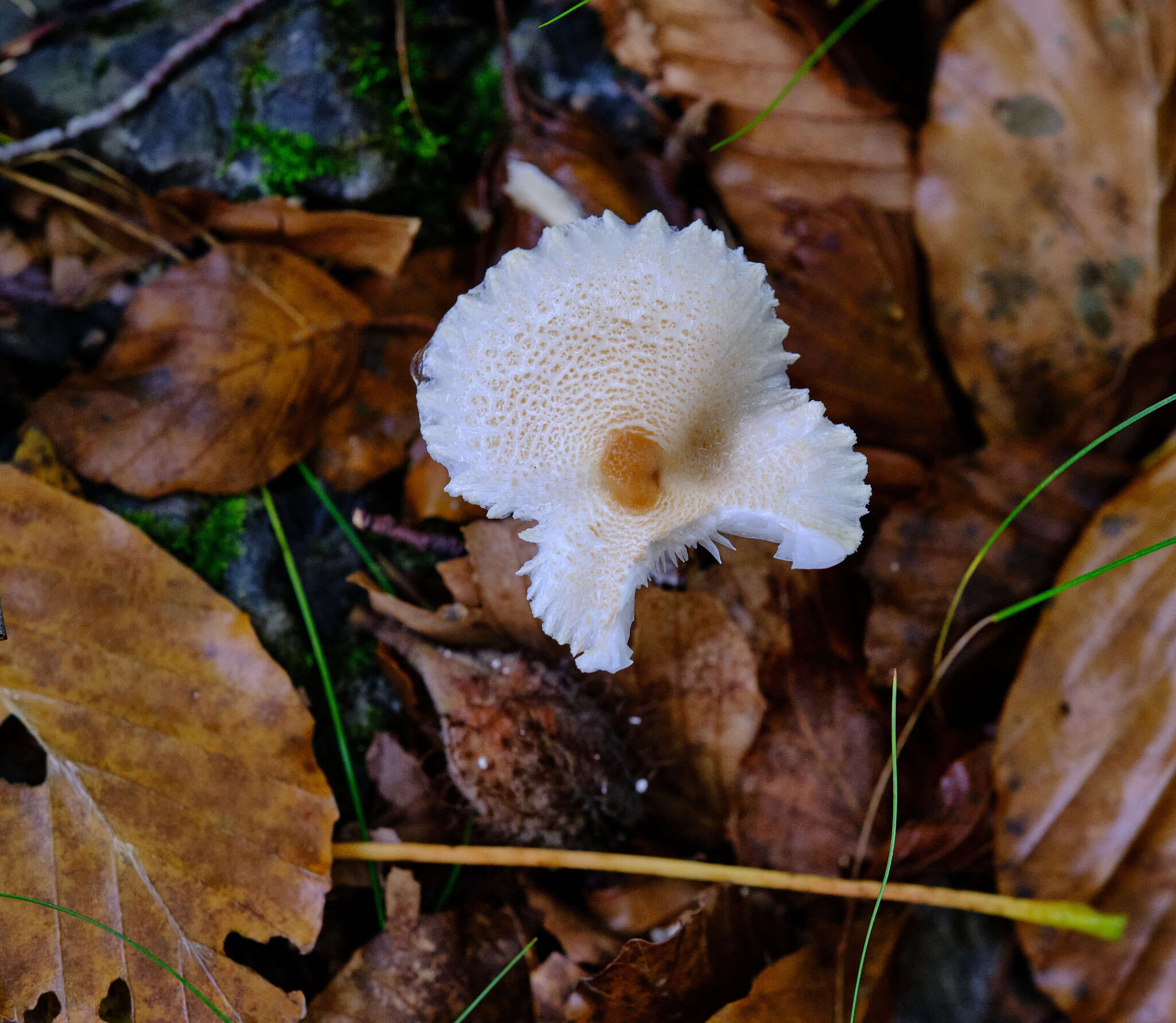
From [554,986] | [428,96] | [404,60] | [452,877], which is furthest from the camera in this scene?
[428,96]

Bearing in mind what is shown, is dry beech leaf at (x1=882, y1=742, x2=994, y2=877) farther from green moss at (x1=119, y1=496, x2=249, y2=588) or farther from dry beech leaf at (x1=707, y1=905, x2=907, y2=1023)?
green moss at (x1=119, y1=496, x2=249, y2=588)

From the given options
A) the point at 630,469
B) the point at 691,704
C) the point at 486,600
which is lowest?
the point at 691,704

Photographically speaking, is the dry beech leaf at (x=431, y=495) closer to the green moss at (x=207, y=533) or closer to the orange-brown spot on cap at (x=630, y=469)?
the green moss at (x=207, y=533)

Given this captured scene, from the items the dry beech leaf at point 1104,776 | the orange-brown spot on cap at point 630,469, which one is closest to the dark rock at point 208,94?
the orange-brown spot on cap at point 630,469

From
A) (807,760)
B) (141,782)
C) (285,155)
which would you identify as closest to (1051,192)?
(807,760)

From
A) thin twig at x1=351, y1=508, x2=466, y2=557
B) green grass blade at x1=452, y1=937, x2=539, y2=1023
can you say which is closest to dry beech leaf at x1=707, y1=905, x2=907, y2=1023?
green grass blade at x1=452, y1=937, x2=539, y2=1023

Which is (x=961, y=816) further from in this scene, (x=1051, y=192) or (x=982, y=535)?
(x=1051, y=192)
